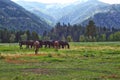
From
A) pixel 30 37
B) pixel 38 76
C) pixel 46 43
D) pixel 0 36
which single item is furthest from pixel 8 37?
pixel 38 76

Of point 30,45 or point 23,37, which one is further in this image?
point 23,37

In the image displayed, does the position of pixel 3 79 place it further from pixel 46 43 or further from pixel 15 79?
pixel 46 43

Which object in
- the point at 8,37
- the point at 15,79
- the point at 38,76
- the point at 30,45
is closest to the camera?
the point at 15,79

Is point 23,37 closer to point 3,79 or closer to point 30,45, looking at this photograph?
point 30,45

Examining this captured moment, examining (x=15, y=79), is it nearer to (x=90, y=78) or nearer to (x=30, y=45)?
(x=90, y=78)

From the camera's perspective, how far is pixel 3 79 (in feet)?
82.7

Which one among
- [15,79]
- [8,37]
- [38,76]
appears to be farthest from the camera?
[8,37]

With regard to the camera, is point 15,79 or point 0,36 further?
point 0,36

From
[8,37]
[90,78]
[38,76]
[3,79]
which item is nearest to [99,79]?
[90,78]

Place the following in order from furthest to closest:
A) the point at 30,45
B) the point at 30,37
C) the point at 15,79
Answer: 1. the point at 30,37
2. the point at 30,45
3. the point at 15,79

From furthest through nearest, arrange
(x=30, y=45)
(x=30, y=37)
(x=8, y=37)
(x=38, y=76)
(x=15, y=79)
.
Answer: (x=30, y=37) < (x=8, y=37) < (x=30, y=45) < (x=38, y=76) < (x=15, y=79)

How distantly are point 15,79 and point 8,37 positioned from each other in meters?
155

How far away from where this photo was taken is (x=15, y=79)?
81.3ft

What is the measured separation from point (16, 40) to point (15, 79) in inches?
6274
